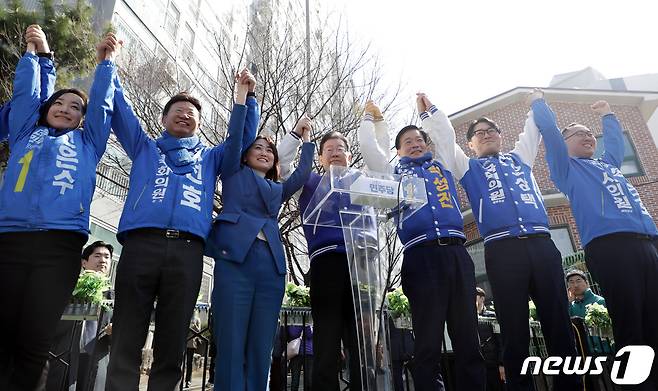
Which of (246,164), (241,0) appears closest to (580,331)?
(246,164)

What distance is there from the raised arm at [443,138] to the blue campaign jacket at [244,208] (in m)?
1.03

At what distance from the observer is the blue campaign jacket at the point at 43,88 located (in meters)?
2.82

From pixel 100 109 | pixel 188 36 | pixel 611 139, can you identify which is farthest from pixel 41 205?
pixel 188 36

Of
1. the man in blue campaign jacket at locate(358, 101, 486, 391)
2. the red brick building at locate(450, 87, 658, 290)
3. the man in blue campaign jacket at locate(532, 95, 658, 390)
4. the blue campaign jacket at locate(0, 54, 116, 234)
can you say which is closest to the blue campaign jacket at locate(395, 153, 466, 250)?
the man in blue campaign jacket at locate(358, 101, 486, 391)

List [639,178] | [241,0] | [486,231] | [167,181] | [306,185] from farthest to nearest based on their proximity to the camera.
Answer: [639,178]
[241,0]
[306,185]
[486,231]
[167,181]

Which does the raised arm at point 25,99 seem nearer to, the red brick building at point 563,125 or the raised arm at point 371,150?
the raised arm at point 371,150

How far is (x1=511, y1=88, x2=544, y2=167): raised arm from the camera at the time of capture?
11.3 feet

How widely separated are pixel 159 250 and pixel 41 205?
0.67m

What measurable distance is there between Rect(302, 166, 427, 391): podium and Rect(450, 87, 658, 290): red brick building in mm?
9944

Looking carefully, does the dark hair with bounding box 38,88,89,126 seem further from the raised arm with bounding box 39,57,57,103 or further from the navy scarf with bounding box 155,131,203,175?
the navy scarf with bounding box 155,131,203,175

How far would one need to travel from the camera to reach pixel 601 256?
286 cm

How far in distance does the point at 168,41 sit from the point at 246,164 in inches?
465

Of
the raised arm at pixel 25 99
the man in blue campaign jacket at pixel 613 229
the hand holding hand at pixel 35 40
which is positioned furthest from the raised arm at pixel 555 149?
the hand holding hand at pixel 35 40

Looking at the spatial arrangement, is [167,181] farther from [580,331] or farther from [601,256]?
[580,331]
